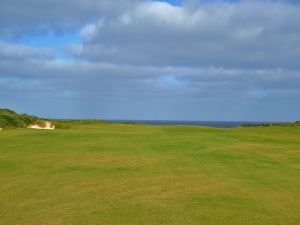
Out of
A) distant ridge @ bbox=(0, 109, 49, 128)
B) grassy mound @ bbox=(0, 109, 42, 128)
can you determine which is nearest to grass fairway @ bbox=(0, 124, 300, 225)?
grassy mound @ bbox=(0, 109, 42, 128)

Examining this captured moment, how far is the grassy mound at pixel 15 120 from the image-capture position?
58188 mm

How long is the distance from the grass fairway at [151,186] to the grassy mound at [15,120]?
3237cm

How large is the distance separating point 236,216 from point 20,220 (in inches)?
225

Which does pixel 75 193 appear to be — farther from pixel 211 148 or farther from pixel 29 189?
pixel 211 148

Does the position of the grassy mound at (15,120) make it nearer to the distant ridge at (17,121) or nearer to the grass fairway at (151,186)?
the distant ridge at (17,121)

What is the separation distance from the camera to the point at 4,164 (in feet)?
71.2

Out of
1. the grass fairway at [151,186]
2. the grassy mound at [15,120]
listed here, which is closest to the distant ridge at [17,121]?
the grassy mound at [15,120]

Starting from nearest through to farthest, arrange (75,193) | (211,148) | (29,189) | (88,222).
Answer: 1. (88,222)
2. (75,193)
3. (29,189)
4. (211,148)

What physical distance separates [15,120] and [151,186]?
4987cm

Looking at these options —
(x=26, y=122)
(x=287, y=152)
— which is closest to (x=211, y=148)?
(x=287, y=152)

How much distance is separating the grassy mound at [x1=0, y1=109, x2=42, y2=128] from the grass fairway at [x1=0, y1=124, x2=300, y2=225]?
106 ft

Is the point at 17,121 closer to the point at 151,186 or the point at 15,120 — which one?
the point at 15,120

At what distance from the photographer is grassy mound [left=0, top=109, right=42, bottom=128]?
58188 mm

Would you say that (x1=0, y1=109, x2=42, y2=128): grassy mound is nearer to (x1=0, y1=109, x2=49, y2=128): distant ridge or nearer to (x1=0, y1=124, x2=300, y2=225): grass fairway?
(x1=0, y1=109, x2=49, y2=128): distant ridge
